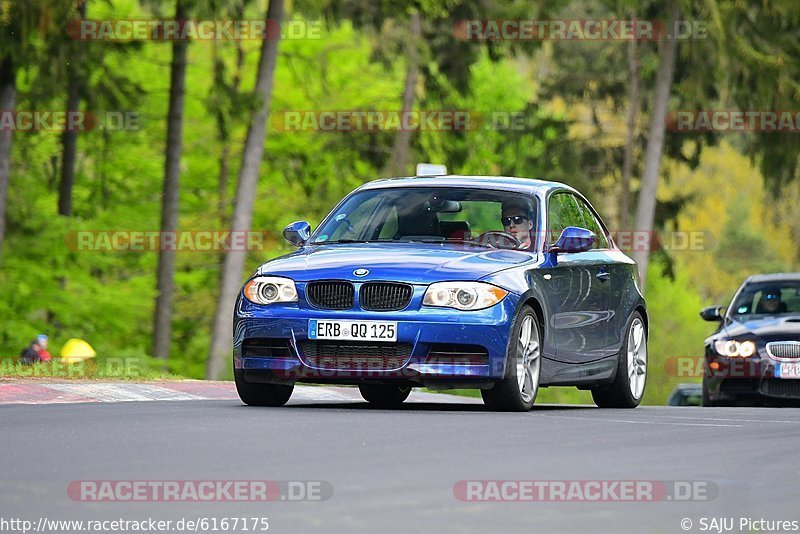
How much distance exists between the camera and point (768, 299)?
19188 mm

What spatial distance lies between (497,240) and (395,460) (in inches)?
199

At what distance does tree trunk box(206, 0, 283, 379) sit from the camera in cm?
3291

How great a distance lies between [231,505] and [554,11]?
1233 inches

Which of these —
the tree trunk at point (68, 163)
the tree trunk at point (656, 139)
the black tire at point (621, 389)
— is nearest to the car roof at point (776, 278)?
the black tire at point (621, 389)

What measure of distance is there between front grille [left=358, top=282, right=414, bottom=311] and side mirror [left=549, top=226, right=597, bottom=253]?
1669 mm

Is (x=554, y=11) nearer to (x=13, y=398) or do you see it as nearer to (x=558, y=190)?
(x=558, y=190)

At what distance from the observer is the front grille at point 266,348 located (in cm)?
1236

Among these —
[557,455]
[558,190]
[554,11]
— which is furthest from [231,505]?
[554,11]

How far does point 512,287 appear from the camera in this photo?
40.6 ft

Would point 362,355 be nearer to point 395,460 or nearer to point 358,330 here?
point 358,330


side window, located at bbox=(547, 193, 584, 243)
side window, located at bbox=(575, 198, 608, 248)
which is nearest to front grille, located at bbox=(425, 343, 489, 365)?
side window, located at bbox=(547, 193, 584, 243)

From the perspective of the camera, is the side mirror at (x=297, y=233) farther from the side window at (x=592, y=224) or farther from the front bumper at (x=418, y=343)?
the side window at (x=592, y=224)

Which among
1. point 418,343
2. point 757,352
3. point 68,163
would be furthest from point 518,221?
point 68,163

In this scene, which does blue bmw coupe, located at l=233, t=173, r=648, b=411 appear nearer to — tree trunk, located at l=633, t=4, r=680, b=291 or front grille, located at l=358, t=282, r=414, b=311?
front grille, located at l=358, t=282, r=414, b=311
